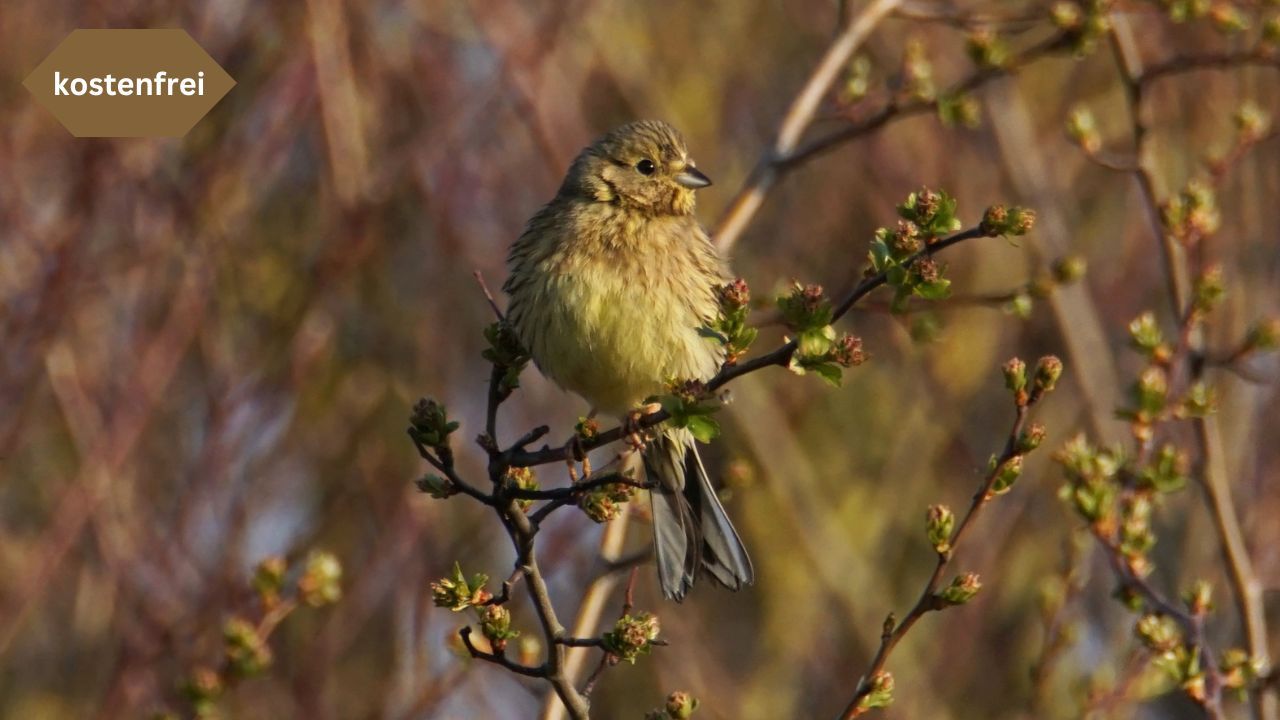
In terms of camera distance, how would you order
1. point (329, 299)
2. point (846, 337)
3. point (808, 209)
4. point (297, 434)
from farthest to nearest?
1. point (808, 209)
2. point (297, 434)
3. point (329, 299)
4. point (846, 337)

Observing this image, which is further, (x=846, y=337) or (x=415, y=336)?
(x=415, y=336)

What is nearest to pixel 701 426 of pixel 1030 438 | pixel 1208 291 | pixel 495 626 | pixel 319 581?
pixel 495 626

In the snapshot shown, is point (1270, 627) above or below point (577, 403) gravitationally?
below

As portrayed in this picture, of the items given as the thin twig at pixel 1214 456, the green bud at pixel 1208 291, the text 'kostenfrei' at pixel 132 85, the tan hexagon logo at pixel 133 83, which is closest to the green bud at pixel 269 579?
the thin twig at pixel 1214 456

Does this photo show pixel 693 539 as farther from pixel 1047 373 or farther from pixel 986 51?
pixel 986 51

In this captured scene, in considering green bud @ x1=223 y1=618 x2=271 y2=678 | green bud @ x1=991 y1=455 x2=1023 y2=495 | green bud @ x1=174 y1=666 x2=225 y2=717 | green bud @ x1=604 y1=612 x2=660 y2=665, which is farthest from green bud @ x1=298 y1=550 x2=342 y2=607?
green bud @ x1=991 y1=455 x2=1023 y2=495

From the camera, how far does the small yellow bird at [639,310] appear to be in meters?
4.12

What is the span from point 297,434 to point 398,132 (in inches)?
58.1

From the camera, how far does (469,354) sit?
302 inches

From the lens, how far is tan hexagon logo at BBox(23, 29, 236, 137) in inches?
257

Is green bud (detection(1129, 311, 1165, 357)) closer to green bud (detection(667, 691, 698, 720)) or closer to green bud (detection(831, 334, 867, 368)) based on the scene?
green bud (detection(831, 334, 867, 368))

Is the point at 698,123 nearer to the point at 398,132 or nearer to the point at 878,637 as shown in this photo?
the point at 398,132

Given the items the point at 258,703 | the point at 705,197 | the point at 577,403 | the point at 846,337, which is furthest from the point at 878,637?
the point at 846,337

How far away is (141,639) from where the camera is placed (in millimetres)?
5781
